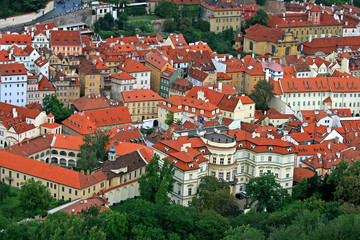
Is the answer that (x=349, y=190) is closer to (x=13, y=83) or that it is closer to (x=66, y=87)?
(x=66, y=87)

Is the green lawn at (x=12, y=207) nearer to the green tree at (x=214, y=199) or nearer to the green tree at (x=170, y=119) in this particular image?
the green tree at (x=214, y=199)

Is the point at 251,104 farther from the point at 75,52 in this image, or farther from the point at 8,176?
the point at 8,176

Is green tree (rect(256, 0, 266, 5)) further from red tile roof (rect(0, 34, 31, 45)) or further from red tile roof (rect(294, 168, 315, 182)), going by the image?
red tile roof (rect(294, 168, 315, 182))

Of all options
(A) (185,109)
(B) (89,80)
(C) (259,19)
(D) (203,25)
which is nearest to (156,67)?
(B) (89,80)

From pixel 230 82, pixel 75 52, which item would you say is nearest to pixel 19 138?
pixel 75 52

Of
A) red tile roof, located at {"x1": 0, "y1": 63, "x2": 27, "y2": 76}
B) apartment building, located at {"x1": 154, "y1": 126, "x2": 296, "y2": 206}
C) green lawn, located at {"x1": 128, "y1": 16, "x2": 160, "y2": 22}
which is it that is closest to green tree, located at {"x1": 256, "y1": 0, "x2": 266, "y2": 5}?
green lawn, located at {"x1": 128, "y1": 16, "x2": 160, "y2": 22}

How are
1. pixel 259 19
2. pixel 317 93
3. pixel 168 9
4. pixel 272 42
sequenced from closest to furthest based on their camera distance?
pixel 317 93 → pixel 272 42 → pixel 168 9 → pixel 259 19
